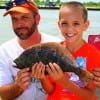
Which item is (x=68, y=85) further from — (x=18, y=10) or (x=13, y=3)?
(x=13, y=3)

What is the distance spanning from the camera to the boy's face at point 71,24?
10.6 feet

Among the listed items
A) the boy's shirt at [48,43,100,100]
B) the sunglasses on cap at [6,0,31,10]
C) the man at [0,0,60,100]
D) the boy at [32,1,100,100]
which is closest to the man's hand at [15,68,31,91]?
the boy at [32,1,100,100]

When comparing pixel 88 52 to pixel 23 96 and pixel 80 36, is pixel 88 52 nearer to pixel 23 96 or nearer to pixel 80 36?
pixel 80 36

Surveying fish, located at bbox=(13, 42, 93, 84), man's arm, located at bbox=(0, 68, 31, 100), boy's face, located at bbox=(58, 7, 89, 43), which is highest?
boy's face, located at bbox=(58, 7, 89, 43)

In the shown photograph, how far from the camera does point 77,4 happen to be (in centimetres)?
341

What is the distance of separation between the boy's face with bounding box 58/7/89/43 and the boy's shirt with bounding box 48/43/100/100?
11cm

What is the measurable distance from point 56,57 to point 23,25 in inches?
34.4

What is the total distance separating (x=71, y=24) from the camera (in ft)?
10.7

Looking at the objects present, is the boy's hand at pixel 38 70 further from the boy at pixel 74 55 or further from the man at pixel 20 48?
the man at pixel 20 48

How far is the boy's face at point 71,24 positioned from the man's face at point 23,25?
525mm

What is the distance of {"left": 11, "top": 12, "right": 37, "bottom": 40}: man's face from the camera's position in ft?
12.3

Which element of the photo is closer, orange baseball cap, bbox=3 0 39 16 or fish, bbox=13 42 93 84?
fish, bbox=13 42 93 84

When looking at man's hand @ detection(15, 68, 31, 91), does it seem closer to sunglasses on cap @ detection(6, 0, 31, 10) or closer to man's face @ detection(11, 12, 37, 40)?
man's face @ detection(11, 12, 37, 40)

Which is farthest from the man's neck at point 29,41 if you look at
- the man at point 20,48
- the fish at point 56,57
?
the fish at point 56,57
